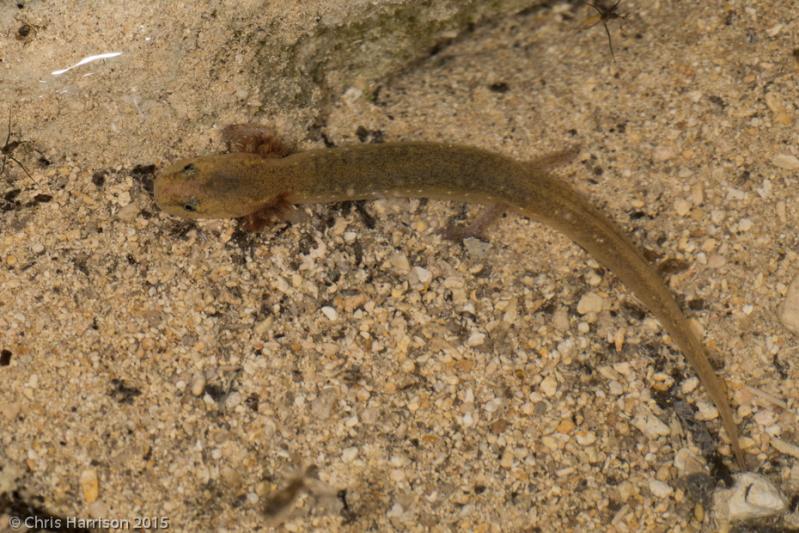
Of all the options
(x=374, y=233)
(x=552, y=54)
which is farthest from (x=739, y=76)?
(x=374, y=233)

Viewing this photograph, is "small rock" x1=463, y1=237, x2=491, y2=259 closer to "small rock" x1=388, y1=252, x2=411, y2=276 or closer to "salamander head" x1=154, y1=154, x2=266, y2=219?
"small rock" x1=388, y1=252, x2=411, y2=276

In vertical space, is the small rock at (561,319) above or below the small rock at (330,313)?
below

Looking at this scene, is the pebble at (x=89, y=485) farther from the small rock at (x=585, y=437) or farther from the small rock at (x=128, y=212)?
the small rock at (x=585, y=437)

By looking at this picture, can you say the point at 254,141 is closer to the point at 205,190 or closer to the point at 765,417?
the point at 205,190

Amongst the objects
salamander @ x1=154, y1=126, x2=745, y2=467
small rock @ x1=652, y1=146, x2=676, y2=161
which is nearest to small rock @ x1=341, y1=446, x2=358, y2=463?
salamander @ x1=154, y1=126, x2=745, y2=467

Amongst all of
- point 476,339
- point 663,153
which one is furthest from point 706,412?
point 663,153

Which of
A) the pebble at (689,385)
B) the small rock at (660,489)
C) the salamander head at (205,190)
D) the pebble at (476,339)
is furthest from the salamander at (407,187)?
the pebble at (476,339)

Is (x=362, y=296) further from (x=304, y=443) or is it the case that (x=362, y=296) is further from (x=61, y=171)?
(x=61, y=171)
